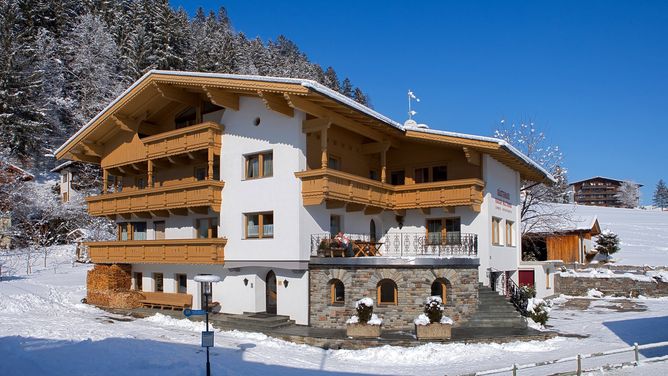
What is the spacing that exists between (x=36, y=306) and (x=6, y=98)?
120ft

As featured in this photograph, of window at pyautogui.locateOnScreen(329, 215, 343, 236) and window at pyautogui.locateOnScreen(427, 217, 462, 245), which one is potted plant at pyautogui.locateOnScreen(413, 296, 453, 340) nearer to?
window at pyautogui.locateOnScreen(427, 217, 462, 245)

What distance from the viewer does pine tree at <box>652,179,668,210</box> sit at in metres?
152

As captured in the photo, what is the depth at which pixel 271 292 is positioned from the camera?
23984 mm

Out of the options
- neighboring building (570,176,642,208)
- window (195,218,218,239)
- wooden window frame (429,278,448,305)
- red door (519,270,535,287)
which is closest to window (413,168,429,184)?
wooden window frame (429,278,448,305)

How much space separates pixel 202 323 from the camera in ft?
76.6

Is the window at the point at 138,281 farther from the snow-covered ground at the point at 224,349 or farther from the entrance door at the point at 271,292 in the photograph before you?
the entrance door at the point at 271,292

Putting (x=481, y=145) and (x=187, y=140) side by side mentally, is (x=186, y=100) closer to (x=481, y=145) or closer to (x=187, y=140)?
(x=187, y=140)

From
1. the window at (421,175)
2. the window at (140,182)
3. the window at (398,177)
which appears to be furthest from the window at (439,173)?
the window at (140,182)

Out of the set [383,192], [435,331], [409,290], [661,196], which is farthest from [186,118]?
[661,196]

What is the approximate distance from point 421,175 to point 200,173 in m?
11.1

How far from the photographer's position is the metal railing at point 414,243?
22.4 metres

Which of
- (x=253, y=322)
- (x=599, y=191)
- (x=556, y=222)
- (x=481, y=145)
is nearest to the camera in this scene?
(x=253, y=322)

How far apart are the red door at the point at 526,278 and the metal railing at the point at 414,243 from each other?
723 cm

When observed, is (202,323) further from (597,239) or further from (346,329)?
(597,239)
